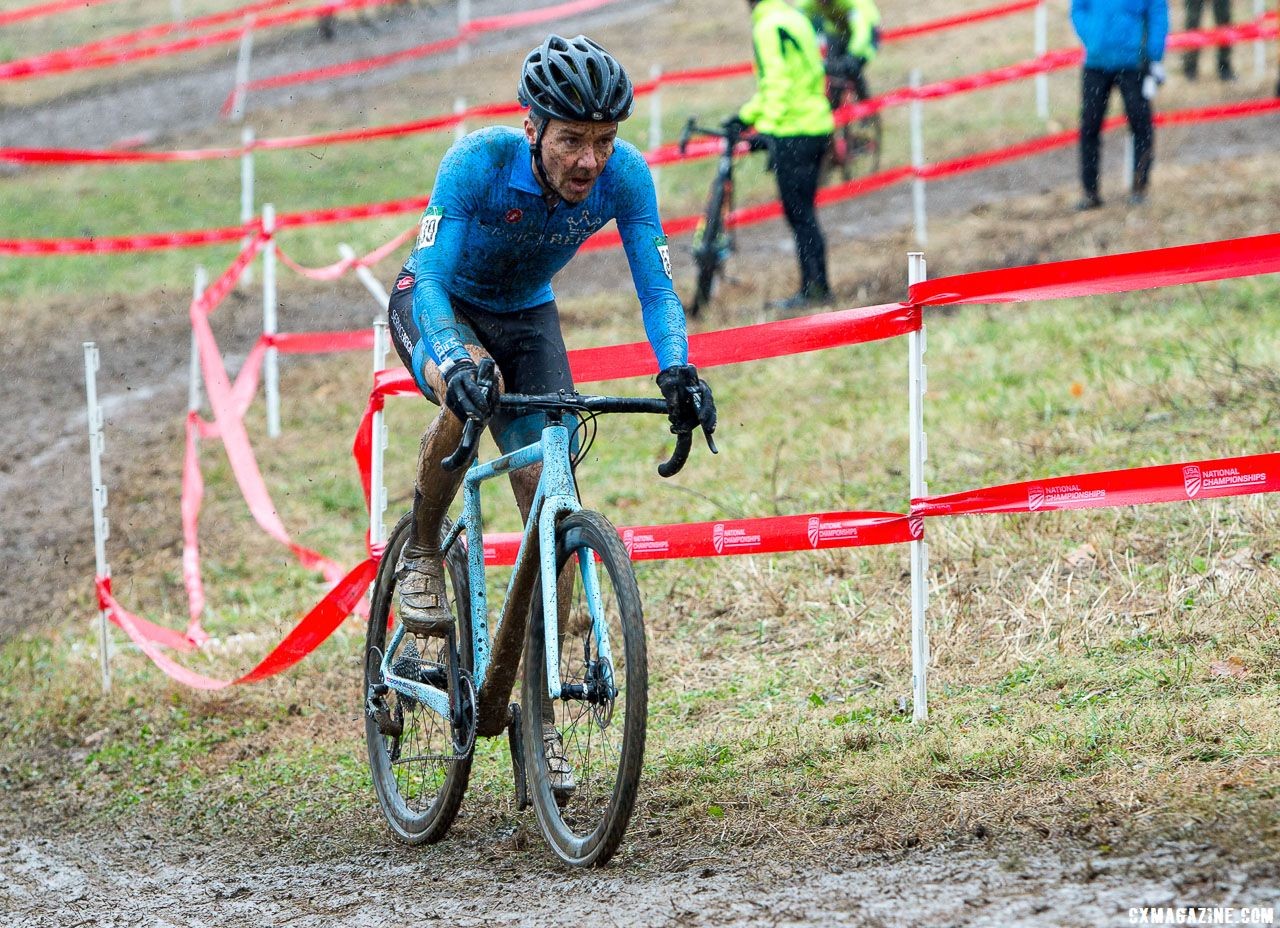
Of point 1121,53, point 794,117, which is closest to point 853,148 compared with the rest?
point 1121,53

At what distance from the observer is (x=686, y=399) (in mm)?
→ 4254

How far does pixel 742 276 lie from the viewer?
1383 centimetres

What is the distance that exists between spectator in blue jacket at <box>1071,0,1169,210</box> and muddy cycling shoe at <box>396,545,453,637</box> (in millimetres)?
9899

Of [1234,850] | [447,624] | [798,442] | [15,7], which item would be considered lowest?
[1234,850]

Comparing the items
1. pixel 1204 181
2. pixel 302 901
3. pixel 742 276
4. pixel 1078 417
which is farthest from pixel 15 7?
pixel 302 901

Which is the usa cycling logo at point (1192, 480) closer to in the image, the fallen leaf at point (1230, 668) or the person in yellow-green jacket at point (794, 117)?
the fallen leaf at point (1230, 668)

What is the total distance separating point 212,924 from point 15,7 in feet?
103

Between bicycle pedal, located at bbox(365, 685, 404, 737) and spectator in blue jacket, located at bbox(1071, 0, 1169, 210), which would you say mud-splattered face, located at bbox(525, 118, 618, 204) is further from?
spectator in blue jacket, located at bbox(1071, 0, 1169, 210)

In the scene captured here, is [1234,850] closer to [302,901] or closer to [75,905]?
[302,901]

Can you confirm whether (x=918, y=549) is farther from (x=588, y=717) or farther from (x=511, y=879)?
(x=511, y=879)

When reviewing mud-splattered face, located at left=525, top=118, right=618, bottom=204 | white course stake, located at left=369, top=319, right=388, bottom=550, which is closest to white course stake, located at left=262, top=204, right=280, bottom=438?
white course stake, located at left=369, top=319, right=388, bottom=550

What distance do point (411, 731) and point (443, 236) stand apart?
1.84m

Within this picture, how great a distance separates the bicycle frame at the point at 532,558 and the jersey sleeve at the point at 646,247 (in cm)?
48

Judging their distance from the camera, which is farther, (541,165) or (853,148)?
(853,148)
